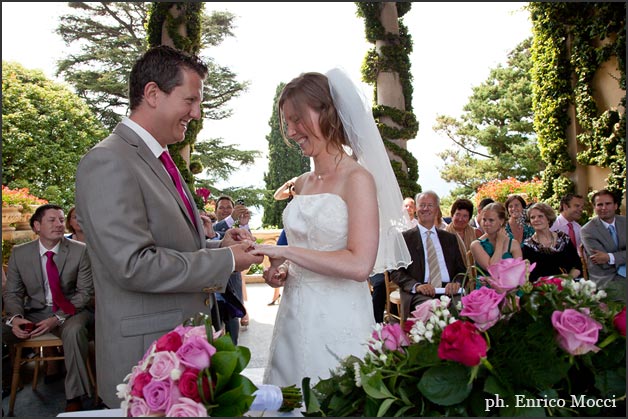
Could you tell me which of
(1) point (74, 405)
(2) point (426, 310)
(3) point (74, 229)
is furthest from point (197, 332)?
(3) point (74, 229)

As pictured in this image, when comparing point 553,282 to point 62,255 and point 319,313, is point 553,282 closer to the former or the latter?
point 319,313

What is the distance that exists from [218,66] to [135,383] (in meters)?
23.8

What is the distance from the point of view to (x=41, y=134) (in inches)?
786

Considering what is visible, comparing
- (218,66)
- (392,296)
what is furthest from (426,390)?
(218,66)

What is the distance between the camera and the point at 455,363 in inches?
45.8

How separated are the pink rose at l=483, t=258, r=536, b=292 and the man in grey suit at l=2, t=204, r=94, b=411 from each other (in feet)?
13.7

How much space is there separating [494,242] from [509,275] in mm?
4429

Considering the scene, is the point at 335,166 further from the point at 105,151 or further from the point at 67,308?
the point at 67,308

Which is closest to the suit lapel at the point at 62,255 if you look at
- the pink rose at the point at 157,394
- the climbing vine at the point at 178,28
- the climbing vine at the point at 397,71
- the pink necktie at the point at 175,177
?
the pink necktie at the point at 175,177

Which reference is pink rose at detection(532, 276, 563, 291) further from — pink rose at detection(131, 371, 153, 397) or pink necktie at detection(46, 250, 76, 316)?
pink necktie at detection(46, 250, 76, 316)

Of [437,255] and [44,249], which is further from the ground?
[44,249]

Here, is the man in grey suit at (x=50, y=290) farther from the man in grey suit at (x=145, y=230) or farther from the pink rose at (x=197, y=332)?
the pink rose at (x=197, y=332)

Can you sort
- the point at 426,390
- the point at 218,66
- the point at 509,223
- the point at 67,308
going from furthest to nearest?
the point at 218,66
the point at 509,223
the point at 67,308
the point at 426,390

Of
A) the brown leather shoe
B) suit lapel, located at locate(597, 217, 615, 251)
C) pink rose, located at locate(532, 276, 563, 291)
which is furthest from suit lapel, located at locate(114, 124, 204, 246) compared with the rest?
suit lapel, located at locate(597, 217, 615, 251)
